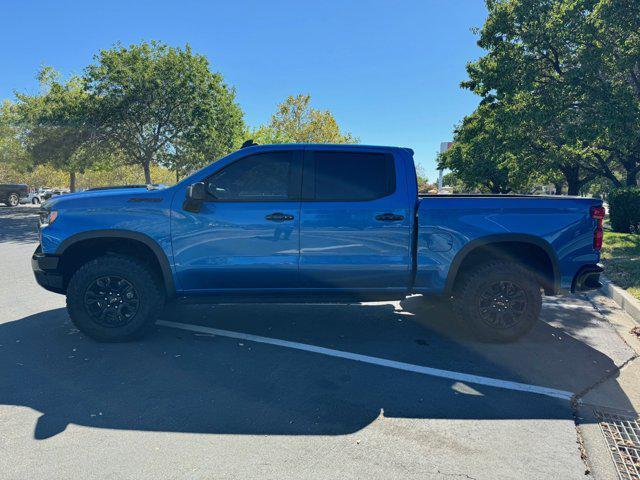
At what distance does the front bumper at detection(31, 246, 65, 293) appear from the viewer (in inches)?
156

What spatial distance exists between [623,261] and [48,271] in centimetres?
982

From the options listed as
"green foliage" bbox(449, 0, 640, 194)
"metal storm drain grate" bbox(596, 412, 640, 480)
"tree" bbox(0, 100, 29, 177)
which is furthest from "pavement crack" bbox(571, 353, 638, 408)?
"tree" bbox(0, 100, 29, 177)

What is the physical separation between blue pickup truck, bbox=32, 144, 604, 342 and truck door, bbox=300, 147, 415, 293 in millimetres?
11

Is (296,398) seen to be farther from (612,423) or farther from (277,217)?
(612,423)

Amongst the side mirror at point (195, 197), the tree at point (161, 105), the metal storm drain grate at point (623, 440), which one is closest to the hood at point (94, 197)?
the side mirror at point (195, 197)

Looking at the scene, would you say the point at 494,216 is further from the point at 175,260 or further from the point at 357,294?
the point at 175,260

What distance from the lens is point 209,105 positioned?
67.6 feet

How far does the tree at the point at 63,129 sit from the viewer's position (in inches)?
781

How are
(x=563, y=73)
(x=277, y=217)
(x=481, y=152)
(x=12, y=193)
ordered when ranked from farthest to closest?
1. (x=12, y=193)
2. (x=481, y=152)
3. (x=563, y=73)
4. (x=277, y=217)

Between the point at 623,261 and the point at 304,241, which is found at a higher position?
the point at 304,241

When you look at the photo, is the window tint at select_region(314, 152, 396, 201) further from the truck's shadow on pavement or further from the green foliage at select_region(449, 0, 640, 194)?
the green foliage at select_region(449, 0, 640, 194)

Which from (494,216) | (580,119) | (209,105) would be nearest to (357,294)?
(494,216)

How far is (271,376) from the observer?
344cm

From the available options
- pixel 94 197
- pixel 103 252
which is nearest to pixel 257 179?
pixel 94 197
